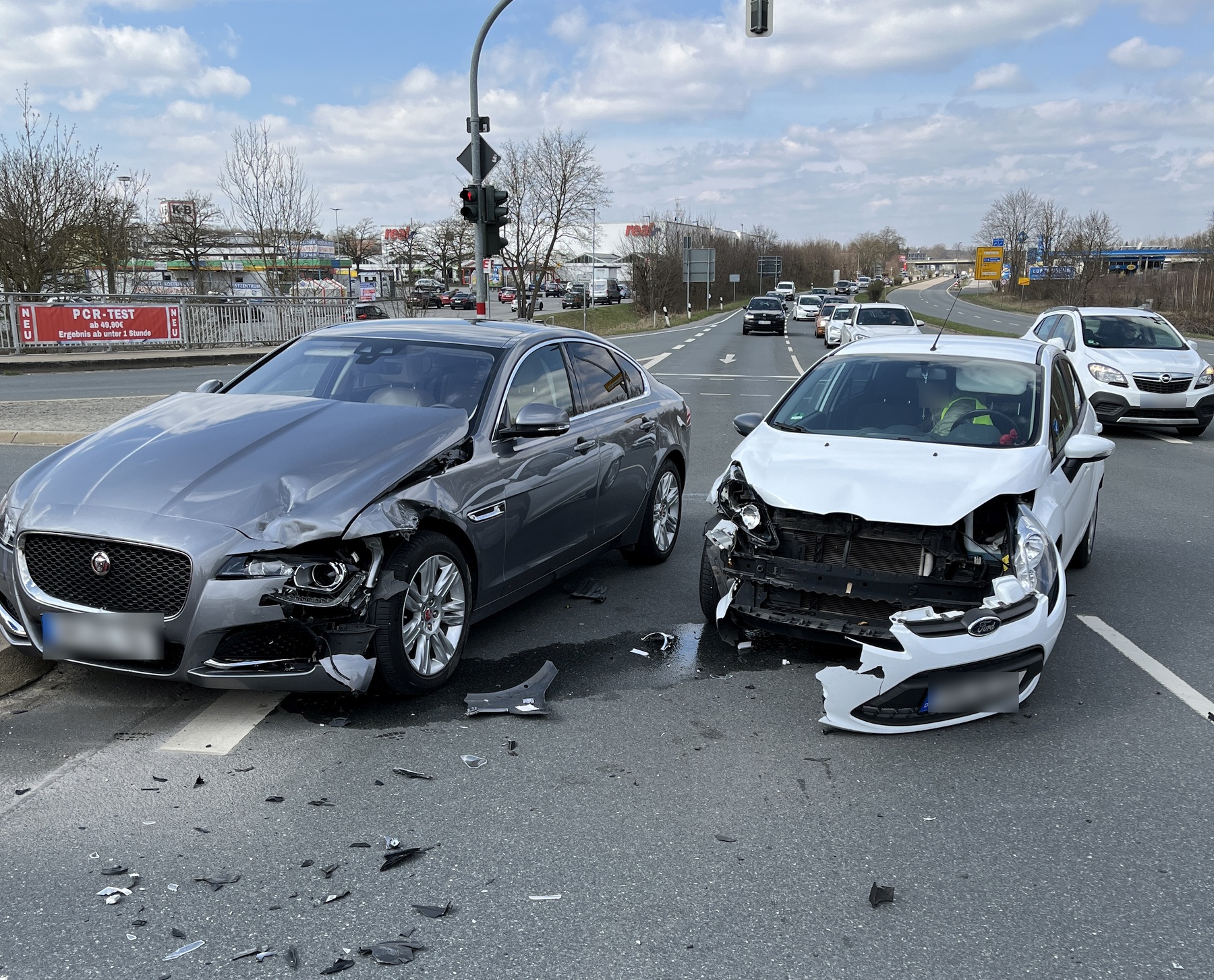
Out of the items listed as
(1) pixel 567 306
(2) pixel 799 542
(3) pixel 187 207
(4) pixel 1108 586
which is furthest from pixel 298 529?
(1) pixel 567 306

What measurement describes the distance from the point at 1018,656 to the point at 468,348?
330cm

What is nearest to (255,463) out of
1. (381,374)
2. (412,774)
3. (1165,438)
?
(381,374)

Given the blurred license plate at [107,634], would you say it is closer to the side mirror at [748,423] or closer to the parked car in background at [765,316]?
the side mirror at [748,423]

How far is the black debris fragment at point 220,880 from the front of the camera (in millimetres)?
3062

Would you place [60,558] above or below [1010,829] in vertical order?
above

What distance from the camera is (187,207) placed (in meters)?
48.6

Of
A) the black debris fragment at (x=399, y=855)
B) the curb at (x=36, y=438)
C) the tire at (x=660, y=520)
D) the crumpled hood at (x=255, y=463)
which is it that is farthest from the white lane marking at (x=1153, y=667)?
the curb at (x=36, y=438)

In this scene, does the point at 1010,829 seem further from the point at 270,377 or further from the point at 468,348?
the point at 270,377

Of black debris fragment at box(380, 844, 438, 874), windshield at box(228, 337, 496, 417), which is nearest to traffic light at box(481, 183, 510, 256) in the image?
windshield at box(228, 337, 496, 417)

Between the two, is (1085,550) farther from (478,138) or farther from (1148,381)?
(478,138)

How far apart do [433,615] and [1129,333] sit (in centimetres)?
1375

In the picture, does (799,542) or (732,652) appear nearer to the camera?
(799,542)

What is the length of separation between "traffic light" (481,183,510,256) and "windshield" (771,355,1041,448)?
38.2ft

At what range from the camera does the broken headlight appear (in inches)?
194
